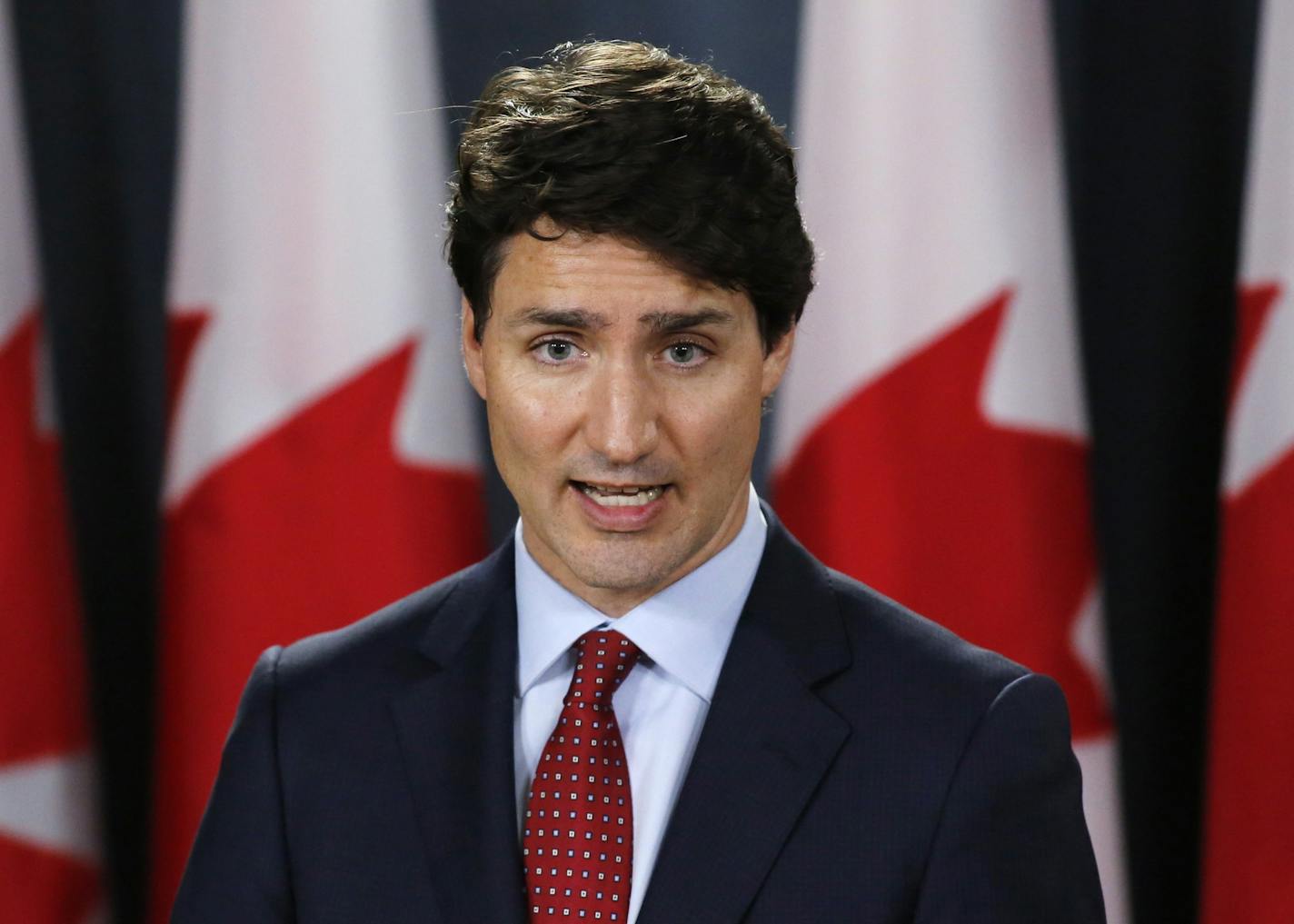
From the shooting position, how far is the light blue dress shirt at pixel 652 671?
1.16 m

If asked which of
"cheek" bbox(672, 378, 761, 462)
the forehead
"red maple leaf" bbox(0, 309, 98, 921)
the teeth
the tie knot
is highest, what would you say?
the forehead

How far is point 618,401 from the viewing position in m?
1.09

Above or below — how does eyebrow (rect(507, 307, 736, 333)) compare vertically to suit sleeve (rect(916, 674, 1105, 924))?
above

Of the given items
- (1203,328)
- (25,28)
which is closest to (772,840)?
(1203,328)

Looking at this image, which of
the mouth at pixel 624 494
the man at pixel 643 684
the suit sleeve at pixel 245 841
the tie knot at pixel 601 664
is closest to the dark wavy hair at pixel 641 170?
the man at pixel 643 684

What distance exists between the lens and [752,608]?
1189mm

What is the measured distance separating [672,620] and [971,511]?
2.15ft

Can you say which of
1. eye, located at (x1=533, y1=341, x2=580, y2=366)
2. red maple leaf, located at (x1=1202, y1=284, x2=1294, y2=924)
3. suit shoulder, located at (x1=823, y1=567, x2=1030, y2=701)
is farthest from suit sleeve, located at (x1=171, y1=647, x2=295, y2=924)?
red maple leaf, located at (x1=1202, y1=284, x2=1294, y2=924)

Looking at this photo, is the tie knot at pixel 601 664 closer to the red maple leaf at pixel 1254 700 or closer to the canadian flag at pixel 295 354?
the canadian flag at pixel 295 354

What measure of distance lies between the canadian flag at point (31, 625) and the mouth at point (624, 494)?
908 millimetres

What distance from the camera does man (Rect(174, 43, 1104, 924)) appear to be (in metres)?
1.09

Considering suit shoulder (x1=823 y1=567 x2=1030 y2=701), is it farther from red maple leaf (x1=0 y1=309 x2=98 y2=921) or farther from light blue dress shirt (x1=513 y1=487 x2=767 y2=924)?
red maple leaf (x1=0 y1=309 x2=98 y2=921)

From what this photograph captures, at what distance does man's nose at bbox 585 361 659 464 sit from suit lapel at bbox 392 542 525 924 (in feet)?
0.67

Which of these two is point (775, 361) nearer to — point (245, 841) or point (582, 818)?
point (582, 818)
